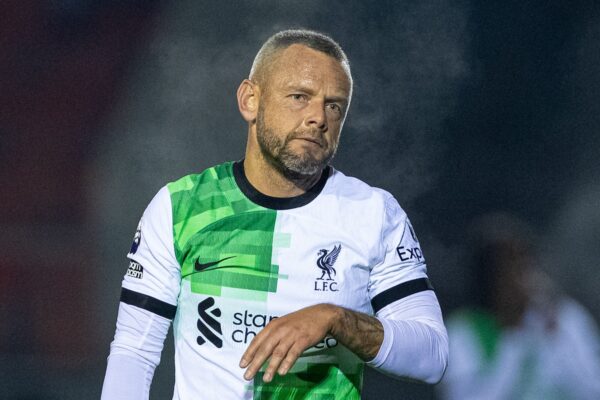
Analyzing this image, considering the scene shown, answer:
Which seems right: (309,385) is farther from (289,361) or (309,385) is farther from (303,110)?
Result: (303,110)

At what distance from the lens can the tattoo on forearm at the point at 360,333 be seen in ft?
5.30

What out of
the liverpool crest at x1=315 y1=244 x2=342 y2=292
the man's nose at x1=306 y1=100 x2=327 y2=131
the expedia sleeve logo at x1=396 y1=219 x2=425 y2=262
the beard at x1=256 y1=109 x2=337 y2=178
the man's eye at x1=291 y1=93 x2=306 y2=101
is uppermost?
the man's eye at x1=291 y1=93 x2=306 y2=101

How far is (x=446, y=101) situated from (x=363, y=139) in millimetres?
416

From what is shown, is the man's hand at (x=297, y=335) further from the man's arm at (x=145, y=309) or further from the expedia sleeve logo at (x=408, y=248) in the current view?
the man's arm at (x=145, y=309)

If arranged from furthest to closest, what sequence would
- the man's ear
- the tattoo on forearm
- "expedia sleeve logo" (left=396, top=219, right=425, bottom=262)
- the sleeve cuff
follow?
the man's ear, "expedia sleeve logo" (left=396, top=219, right=425, bottom=262), the sleeve cuff, the tattoo on forearm

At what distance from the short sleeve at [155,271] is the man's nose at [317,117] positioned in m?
0.41

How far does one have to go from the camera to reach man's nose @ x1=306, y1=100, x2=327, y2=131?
77.4 inches

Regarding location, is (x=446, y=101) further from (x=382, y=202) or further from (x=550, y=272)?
(x=382, y=202)

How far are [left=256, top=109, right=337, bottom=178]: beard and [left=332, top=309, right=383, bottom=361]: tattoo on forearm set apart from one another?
444 millimetres

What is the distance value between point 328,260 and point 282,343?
0.55m

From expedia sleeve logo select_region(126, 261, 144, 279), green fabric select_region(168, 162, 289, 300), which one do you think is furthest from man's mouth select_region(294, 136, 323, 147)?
expedia sleeve logo select_region(126, 261, 144, 279)

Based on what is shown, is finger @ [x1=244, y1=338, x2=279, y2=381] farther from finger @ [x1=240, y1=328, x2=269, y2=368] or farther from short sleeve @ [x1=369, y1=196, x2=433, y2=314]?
short sleeve @ [x1=369, y1=196, x2=433, y2=314]

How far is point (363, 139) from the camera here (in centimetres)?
386

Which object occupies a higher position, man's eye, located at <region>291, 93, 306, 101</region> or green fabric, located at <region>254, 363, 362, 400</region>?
man's eye, located at <region>291, 93, 306, 101</region>
